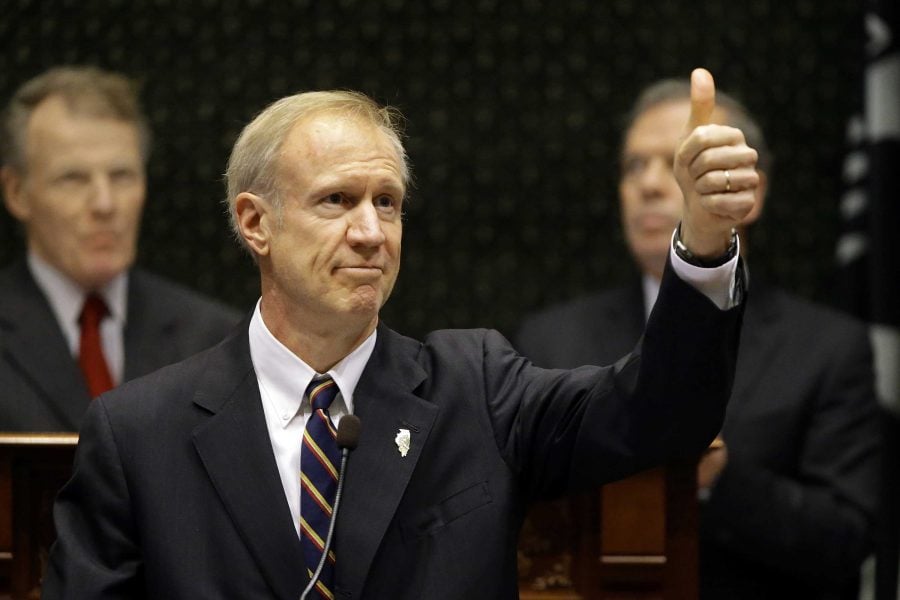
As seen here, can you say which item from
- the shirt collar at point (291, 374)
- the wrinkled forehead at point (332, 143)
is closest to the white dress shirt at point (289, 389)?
the shirt collar at point (291, 374)

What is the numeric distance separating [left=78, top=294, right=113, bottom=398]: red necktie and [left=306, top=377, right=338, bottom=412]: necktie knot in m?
1.46

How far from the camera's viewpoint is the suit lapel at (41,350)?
3451 mm

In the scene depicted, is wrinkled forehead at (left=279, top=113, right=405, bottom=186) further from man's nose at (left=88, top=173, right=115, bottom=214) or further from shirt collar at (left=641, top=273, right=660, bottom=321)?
man's nose at (left=88, top=173, right=115, bottom=214)

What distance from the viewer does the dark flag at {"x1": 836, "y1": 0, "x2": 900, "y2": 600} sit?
12.4 feet

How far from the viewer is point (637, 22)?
13.8ft

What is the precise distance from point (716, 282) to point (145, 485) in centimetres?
86

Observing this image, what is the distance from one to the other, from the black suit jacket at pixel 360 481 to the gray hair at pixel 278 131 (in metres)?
0.30

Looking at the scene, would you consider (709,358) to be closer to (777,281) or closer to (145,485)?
(145,485)

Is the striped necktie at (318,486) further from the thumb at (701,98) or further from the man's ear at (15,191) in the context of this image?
the man's ear at (15,191)

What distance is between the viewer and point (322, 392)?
7.22ft

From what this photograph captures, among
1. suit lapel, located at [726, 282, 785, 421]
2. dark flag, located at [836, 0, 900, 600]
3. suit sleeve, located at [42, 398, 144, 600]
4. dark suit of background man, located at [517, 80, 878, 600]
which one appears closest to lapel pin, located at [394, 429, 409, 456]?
suit sleeve, located at [42, 398, 144, 600]

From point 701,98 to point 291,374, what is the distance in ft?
2.42

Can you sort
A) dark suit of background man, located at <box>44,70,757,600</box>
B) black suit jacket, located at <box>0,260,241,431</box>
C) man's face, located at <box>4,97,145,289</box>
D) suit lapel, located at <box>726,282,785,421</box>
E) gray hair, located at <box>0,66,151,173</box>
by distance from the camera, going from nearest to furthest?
dark suit of background man, located at <box>44,70,757,600</box> < suit lapel, located at <box>726,282,785,421</box> < black suit jacket, located at <box>0,260,241,431</box> < man's face, located at <box>4,97,145,289</box> < gray hair, located at <box>0,66,151,173</box>

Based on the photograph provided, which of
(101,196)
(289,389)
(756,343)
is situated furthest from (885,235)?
(289,389)
